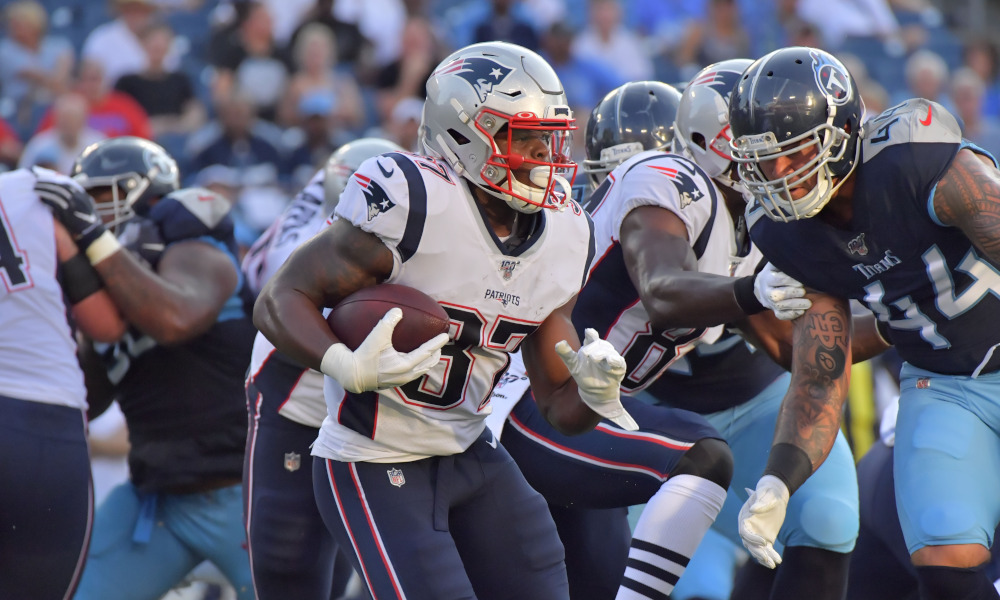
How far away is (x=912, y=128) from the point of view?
11.9 feet

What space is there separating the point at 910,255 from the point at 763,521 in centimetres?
91

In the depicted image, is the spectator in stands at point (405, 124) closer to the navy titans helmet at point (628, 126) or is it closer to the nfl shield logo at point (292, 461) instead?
the navy titans helmet at point (628, 126)

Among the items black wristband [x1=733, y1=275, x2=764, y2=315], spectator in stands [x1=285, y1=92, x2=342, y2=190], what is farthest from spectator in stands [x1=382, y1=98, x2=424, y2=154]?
black wristband [x1=733, y1=275, x2=764, y2=315]

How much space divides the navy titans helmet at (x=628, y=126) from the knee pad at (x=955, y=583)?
2030 mm

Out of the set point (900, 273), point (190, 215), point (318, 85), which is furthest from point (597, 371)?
point (318, 85)

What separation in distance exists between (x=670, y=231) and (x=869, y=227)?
0.65 m

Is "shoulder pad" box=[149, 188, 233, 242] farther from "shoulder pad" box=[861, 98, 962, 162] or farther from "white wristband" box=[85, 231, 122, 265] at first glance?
"shoulder pad" box=[861, 98, 962, 162]

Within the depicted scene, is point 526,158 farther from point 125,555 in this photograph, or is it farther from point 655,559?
point 125,555

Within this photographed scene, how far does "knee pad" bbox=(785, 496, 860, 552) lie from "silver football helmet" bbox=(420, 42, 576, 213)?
139 centimetres

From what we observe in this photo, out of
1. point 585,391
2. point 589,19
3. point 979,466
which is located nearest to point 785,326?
point 979,466

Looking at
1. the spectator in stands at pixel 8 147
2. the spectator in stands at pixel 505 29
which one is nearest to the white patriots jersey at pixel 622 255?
the spectator in stands at pixel 8 147

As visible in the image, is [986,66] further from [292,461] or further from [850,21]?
[292,461]

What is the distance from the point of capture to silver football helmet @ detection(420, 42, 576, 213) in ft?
11.1

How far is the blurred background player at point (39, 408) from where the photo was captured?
3.98 m
